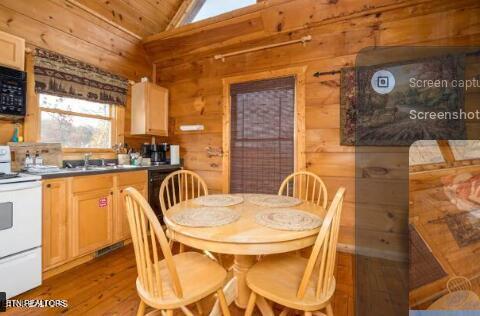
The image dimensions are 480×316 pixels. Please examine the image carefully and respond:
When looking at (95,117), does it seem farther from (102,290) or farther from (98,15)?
(102,290)

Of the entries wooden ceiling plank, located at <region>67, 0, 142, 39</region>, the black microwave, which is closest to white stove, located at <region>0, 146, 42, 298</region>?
the black microwave

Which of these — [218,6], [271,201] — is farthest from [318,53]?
[271,201]

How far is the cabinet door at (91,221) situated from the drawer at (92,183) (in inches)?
1.7

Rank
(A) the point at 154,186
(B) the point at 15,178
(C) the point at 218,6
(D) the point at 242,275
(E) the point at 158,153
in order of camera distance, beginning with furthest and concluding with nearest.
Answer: (E) the point at 158,153 → (C) the point at 218,6 → (A) the point at 154,186 → (B) the point at 15,178 → (D) the point at 242,275

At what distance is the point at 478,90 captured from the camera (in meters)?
2.05

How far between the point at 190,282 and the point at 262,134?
205 centimetres

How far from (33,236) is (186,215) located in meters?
1.38

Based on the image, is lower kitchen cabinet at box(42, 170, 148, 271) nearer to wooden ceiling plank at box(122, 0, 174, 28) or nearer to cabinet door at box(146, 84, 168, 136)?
cabinet door at box(146, 84, 168, 136)

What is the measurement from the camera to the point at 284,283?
120 centimetres

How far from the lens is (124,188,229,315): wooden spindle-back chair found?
1.03 metres

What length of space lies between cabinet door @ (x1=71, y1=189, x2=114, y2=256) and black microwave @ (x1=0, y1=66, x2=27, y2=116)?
927 millimetres

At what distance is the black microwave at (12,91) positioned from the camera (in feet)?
6.61

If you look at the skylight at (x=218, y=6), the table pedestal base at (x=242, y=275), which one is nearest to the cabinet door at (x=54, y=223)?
the table pedestal base at (x=242, y=275)

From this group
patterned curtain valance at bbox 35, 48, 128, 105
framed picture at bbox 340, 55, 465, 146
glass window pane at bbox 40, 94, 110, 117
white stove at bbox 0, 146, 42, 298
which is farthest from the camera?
glass window pane at bbox 40, 94, 110, 117
